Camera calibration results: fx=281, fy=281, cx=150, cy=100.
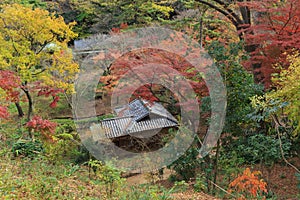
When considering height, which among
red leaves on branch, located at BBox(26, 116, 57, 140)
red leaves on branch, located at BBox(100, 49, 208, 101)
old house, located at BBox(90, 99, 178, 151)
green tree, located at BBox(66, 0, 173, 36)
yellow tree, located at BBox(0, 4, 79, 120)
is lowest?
old house, located at BBox(90, 99, 178, 151)

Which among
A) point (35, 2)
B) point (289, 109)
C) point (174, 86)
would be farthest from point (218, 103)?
point (35, 2)

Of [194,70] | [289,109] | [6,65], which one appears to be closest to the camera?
[289,109]

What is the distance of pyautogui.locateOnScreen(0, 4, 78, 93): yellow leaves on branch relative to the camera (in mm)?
10242

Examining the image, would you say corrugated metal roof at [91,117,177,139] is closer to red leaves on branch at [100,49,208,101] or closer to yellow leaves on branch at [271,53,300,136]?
red leaves on branch at [100,49,208,101]

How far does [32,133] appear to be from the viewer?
10383mm

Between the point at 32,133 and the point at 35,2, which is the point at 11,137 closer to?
the point at 32,133

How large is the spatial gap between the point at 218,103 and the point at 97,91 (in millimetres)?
11236

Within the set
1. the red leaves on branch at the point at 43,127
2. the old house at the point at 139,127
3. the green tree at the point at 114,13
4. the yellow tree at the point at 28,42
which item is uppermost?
the green tree at the point at 114,13

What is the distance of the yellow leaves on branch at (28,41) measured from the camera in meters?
10.2

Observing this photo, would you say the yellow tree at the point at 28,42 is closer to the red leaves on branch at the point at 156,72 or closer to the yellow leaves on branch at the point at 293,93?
the red leaves on branch at the point at 156,72

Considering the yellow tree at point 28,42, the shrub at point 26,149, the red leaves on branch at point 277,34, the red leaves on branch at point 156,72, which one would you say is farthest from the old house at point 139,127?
the red leaves on branch at point 277,34

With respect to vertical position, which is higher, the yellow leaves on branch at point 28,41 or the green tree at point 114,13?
the green tree at point 114,13

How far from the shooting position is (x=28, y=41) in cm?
1079

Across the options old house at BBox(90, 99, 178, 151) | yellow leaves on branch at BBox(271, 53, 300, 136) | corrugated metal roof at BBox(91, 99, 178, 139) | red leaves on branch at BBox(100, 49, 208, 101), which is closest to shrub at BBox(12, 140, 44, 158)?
corrugated metal roof at BBox(91, 99, 178, 139)
